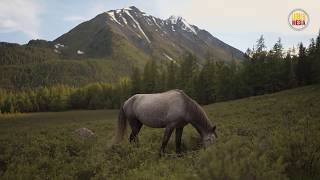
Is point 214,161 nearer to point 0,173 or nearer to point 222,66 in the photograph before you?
point 0,173

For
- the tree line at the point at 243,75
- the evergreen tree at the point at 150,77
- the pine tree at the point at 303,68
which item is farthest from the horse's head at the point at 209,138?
the evergreen tree at the point at 150,77

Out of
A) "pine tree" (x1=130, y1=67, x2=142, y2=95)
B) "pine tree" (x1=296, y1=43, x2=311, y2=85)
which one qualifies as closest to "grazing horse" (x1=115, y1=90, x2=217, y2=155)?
"pine tree" (x1=296, y1=43, x2=311, y2=85)

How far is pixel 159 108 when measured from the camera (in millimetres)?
13031

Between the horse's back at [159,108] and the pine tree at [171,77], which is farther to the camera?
the pine tree at [171,77]

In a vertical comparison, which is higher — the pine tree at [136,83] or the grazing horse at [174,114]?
the pine tree at [136,83]

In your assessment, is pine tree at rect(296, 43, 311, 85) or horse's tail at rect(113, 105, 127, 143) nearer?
horse's tail at rect(113, 105, 127, 143)

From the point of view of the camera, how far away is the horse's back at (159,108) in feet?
41.0

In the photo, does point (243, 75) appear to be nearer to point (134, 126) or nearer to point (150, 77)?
point (150, 77)

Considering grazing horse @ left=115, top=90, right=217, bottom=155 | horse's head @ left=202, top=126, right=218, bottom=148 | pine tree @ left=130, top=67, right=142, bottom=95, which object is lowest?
horse's head @ left=202, top=126, right=218, bottom=148

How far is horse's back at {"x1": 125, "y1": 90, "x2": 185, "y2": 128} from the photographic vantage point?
Result: 1251cm

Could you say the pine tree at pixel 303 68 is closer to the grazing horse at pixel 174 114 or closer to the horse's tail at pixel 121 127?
the horse's tail at pixel 121 127

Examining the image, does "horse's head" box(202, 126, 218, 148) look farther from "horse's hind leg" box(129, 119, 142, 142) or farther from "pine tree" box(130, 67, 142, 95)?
"pine tree" box(130, 67, 142, 95)

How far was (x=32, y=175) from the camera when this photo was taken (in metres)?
9.96

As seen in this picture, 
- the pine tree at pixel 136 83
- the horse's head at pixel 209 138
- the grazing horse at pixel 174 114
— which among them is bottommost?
the horse's head at pixel 209 138
